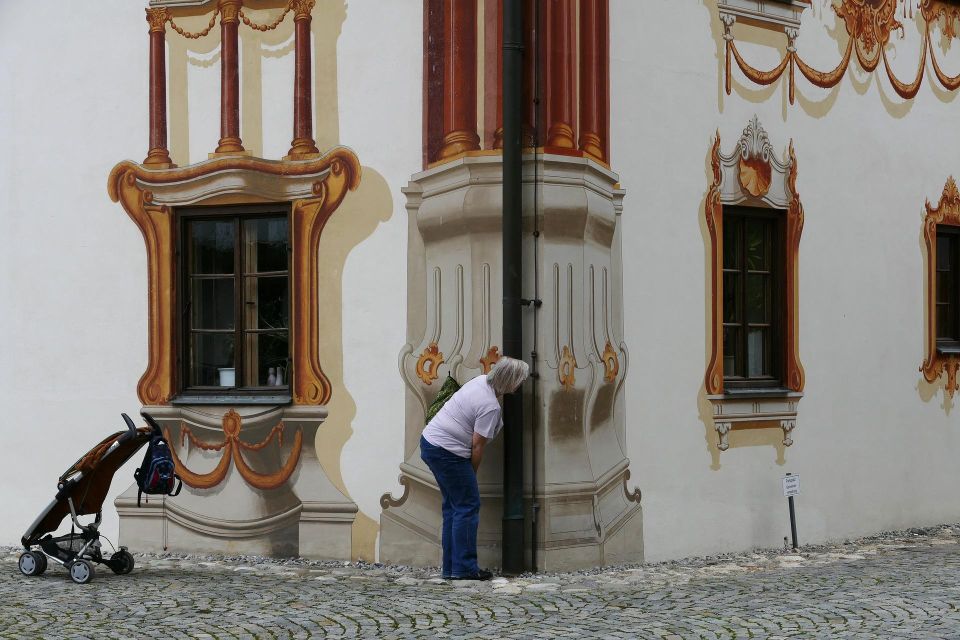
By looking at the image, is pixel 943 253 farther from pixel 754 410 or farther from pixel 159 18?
pixel 159 18

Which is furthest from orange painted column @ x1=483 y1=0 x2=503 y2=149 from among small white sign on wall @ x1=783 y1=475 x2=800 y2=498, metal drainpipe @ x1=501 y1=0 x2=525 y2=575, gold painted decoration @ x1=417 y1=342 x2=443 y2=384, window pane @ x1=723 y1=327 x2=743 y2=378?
small white sign on wall @ x1=783 y1=475 x2=800 y2=498

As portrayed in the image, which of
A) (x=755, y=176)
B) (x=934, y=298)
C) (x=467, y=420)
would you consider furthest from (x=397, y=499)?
(x=934, y=298)

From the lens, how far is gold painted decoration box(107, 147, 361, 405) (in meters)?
10.4

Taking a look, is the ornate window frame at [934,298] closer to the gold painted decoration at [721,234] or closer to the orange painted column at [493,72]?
the gold painted decoration at [721,234]

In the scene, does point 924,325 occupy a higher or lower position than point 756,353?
higher

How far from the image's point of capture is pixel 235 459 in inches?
416

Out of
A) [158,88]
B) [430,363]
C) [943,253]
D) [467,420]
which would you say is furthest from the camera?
[943,253]

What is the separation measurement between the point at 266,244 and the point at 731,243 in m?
3.79

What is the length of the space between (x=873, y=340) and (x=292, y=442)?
5.36 meters

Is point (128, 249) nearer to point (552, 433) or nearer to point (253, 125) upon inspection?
point (253, 125)

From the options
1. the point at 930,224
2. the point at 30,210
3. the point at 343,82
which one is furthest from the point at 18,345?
the point at 930,224

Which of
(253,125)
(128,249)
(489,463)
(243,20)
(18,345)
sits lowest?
(489,463)

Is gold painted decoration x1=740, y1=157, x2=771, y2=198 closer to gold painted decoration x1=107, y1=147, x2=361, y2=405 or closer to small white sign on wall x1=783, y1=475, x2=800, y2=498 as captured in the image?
small white sign on wall x1=783, y1=475, x2=800, y2=498

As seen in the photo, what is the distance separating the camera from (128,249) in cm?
1090
